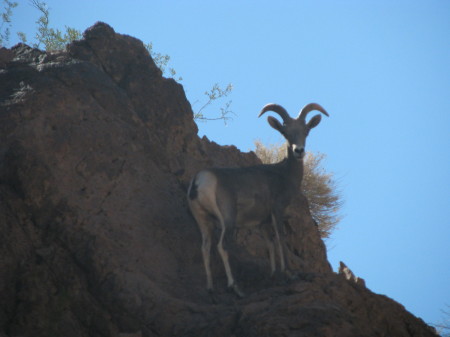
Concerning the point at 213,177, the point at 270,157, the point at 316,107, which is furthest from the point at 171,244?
the point at 270,157

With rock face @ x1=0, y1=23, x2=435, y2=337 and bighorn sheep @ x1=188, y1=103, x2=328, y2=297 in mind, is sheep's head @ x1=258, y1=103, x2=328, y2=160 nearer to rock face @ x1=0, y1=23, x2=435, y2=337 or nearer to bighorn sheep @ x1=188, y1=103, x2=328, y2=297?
bighorn sheep @ x1=188, y1=103, x2=328, y2=297

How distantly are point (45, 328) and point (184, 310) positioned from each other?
5.36 ft

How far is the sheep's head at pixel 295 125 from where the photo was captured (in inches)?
401

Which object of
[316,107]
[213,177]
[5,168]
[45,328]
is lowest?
[45,328]

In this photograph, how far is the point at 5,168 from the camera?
8.92 meters

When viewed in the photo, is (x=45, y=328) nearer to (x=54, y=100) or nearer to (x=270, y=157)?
(x=54, y=100)

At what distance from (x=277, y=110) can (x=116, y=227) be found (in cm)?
334

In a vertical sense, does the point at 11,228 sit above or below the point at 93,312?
above

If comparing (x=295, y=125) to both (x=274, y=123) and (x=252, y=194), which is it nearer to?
(x=274, y=123)

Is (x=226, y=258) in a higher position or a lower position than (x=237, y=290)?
higher

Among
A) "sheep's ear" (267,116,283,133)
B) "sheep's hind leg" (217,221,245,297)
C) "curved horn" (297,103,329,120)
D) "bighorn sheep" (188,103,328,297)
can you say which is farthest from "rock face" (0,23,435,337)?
"curved horn" (297,103,329,120)

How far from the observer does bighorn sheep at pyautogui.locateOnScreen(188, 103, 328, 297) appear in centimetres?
917

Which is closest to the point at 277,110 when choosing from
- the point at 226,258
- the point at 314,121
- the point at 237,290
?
the point at 314,121

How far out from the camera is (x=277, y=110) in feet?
35.2
